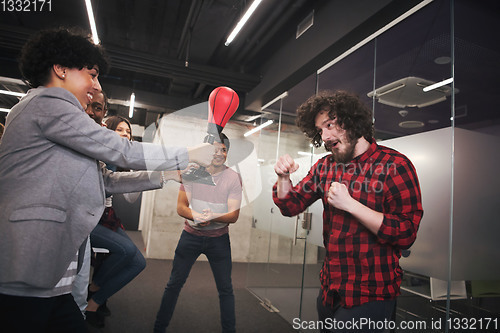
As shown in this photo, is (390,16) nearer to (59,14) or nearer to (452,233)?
(452,233)

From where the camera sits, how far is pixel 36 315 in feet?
3.08

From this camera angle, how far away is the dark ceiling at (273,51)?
2037 mm

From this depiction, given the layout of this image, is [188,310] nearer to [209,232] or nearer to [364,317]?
[209,232]

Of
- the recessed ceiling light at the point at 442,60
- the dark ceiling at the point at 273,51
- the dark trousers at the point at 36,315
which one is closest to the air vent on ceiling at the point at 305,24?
the dark ceiling at the point at 273,51

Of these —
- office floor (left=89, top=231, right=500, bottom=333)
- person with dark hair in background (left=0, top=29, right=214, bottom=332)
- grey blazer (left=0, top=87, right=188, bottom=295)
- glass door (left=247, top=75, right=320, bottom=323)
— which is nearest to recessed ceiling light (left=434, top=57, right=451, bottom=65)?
office floor (left=89, top=231, right=500, bottom=333)

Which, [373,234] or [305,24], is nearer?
[373,234]

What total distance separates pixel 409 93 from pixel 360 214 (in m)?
1.47

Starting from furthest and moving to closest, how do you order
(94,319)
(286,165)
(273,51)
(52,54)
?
(273,51) < (94,319) < (286,165) < (52,54)

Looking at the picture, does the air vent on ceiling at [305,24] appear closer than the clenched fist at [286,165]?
No

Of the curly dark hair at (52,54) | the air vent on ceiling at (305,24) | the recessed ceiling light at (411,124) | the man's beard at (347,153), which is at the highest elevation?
the air vent on ceiling at (305,24)

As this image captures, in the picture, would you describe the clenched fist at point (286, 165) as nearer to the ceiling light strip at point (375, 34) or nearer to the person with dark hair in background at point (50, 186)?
the person with dark hair in background at point (50, 186)

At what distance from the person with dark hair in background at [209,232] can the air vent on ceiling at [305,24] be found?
2195mm

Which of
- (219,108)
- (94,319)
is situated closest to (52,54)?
(219,108)

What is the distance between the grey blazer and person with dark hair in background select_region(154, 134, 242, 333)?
122 centimetres
